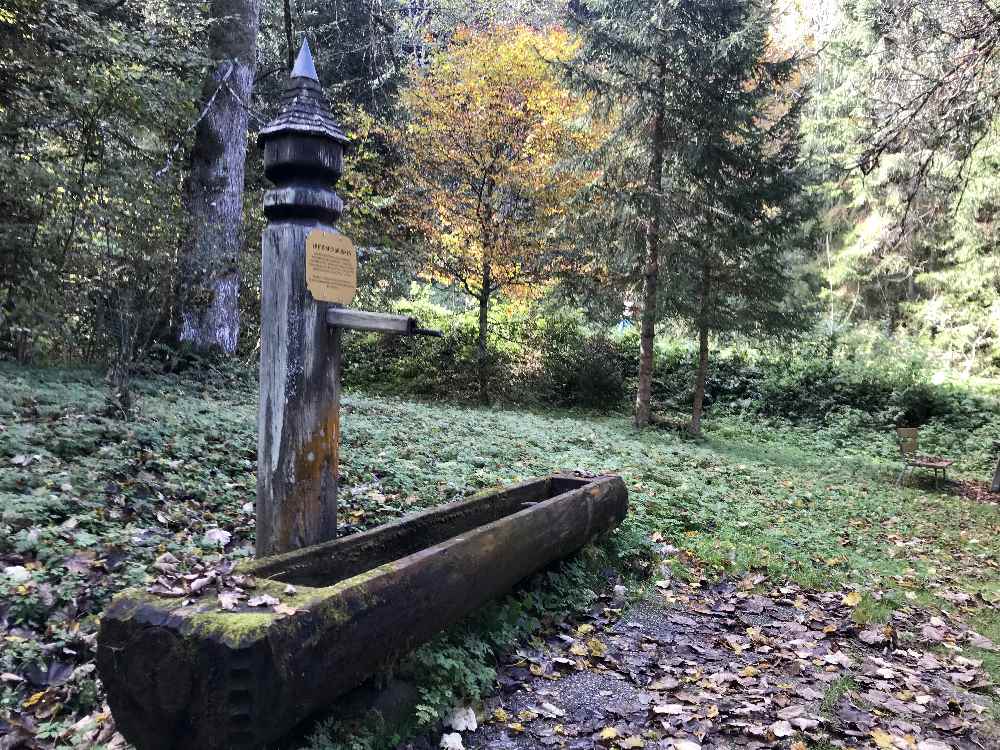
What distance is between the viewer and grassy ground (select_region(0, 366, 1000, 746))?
3.02 metres

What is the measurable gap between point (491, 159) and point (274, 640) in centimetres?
1271

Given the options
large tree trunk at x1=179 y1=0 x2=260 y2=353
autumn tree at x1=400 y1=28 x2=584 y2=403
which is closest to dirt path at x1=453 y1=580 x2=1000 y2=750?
large tree trunk at x1=179 y1=0 x2=260 y2=353

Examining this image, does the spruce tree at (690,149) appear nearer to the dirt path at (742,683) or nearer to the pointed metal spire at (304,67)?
the dirt path at (742,683)

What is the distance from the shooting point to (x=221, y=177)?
9727 mm

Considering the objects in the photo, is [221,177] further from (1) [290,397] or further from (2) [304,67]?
(1) [290,397]

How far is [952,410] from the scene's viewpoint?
14320 mm

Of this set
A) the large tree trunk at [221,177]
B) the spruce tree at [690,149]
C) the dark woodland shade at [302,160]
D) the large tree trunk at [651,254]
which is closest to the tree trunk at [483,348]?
the spruce tree at [690,149]

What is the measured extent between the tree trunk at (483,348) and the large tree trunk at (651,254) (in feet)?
11.2

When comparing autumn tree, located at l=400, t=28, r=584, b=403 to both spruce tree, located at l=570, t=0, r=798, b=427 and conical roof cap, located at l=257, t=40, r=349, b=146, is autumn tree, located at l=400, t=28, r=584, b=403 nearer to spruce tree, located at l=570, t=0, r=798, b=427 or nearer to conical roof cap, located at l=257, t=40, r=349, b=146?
spruce tree, located at l=570, t=0, r=798, b=427

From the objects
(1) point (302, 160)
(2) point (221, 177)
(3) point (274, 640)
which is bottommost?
(3) point (274, 640)

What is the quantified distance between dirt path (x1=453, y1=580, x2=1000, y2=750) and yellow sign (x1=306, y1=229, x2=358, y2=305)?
2113 millimetres

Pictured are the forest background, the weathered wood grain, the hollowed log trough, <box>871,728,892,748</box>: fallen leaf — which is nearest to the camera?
the hollowed log trough

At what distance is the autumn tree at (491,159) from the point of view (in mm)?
13398

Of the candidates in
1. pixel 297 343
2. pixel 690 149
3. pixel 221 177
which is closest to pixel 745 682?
pixel 297 343
